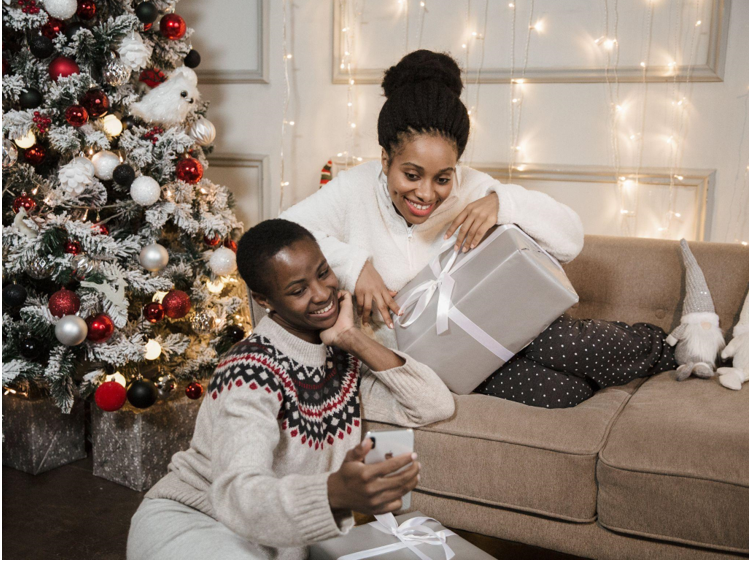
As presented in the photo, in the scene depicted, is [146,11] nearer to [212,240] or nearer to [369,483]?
[212,240]

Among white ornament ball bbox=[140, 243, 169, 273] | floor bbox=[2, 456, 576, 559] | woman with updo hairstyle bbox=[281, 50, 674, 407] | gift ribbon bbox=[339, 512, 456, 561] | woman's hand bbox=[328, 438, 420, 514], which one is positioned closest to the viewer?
woman's hand bbox=[328, 438, 420, 514]

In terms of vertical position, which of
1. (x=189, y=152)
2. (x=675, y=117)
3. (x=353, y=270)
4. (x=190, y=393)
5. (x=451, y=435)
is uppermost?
(x=675, y=117)

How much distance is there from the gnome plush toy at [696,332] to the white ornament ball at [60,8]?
195 cm

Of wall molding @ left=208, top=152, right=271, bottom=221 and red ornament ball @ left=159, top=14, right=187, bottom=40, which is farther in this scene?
wall molding @ left=208, top=152, right=271, bottom=221

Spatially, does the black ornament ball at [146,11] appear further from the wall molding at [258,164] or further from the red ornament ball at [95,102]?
the wall molding at [258,164]

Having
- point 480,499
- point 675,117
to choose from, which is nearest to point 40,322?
point 480,499

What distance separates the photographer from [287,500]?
2.94 ft

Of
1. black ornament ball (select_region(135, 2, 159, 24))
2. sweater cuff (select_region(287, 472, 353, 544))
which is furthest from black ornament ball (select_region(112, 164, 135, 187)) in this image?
sweater cuff (select_region(287, 472, 353, 544))

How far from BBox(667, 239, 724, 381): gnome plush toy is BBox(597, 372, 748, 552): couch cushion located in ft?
1.08

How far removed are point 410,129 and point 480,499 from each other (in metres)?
0.88

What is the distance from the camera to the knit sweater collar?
1196mm

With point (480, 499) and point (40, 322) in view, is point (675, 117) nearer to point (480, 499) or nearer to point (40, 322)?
point (480, 499)

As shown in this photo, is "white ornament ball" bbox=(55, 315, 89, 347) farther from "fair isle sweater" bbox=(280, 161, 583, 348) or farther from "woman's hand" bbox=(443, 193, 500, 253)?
"woman's hand" bbox=(443, 193, 500, 253)

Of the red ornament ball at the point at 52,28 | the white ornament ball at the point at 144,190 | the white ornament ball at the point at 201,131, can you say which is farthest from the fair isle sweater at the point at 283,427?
the red ornament ball at the point at 52,28
